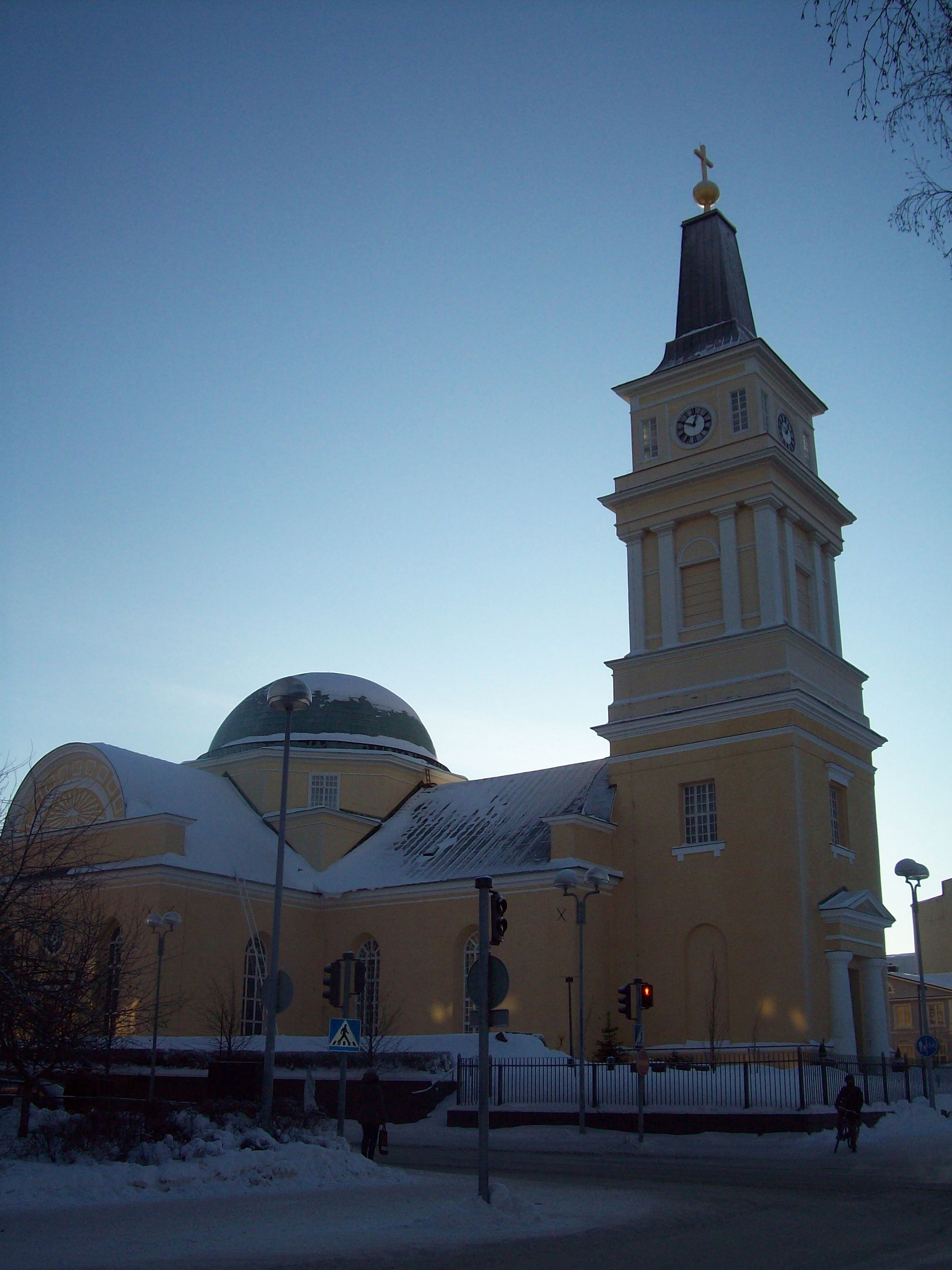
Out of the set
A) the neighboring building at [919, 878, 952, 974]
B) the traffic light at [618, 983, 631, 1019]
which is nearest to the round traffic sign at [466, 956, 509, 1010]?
the traffic light at [618, 983, 631, 1019]

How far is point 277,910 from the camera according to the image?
1775 cm

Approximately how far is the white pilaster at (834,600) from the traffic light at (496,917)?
2781 centimetres

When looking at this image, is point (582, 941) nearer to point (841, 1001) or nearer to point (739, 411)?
point (841, 1001)

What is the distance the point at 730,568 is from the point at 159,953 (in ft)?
68.8

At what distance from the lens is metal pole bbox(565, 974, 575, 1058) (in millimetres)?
33031

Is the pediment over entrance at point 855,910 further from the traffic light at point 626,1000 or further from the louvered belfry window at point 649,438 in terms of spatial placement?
the louvered belfry window at point 649,438

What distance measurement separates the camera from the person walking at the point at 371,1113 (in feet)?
57.9

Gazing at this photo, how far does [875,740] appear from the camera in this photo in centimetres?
3988

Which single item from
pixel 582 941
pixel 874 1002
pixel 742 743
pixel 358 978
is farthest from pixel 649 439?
pixel 358 978

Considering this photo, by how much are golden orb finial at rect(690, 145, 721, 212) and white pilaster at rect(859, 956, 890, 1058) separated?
27.2m

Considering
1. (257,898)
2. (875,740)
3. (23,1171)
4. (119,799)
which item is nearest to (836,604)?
(875,740)

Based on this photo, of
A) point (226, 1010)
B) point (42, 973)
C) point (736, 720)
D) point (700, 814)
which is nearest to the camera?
point (42, 973)

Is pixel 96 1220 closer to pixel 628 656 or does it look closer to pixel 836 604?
pixel 628 656

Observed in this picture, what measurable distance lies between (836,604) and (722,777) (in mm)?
8965
